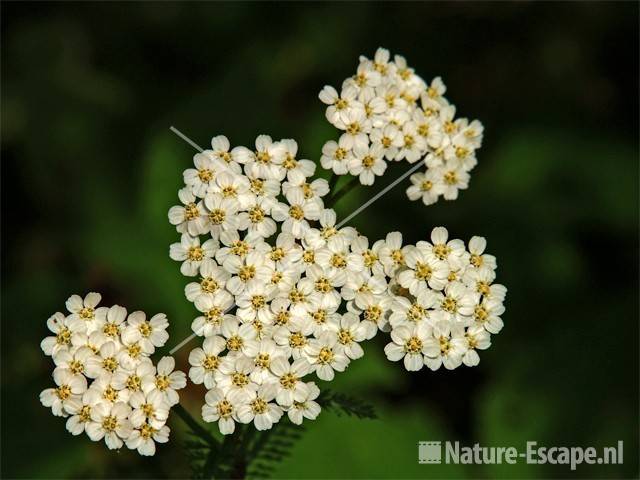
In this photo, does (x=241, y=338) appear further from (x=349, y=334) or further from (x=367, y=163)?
(x=367, y=163)

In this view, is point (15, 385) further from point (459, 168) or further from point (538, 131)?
point (538, 131)

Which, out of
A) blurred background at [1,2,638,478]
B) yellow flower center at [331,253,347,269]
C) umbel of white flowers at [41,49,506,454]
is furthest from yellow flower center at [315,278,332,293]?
blurred background at [1,2,638,478]

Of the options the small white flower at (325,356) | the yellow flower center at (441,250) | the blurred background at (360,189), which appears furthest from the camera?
the blurred background at (360,189)

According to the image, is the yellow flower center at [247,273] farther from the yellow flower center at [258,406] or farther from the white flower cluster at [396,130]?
the white flower cluster at [396,130]

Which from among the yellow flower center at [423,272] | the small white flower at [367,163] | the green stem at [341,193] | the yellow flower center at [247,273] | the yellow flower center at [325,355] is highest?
the small white flower at [367,163]

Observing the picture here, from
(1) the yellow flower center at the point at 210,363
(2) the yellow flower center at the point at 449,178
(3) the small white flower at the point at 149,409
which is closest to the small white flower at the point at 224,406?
(1) the yellow flower center at the point at 210,363

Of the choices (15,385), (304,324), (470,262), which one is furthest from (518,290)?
(15,385)

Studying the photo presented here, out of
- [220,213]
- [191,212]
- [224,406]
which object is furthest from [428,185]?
[224,406]
